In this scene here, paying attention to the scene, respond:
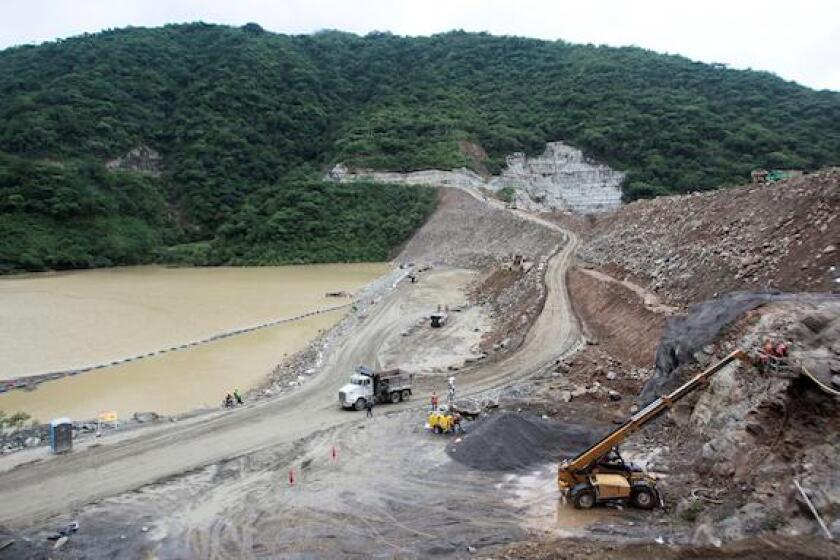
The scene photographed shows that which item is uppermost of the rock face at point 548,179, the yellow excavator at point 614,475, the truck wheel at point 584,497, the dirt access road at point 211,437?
the rock face at point 548,179

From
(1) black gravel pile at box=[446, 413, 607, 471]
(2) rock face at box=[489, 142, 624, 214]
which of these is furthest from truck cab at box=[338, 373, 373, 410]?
(2) rock face at box=[489, 142, 624, 214]

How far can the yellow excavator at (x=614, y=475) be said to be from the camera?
1357 cm

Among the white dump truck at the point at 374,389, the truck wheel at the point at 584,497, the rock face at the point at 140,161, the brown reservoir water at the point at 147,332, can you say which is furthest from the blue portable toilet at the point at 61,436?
the rock face at the point at 140,161

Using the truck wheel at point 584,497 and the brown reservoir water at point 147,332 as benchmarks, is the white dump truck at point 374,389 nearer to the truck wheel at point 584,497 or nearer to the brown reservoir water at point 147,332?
the brown reservoir water at point 147,332

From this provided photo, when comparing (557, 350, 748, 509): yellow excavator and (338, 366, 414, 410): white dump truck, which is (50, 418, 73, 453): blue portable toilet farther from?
(557, 350, 748, 509): yellow excavator

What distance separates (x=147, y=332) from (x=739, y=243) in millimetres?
34189

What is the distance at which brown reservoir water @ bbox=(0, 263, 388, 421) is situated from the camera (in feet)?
89.7

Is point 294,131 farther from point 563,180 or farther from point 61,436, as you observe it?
point 61,436

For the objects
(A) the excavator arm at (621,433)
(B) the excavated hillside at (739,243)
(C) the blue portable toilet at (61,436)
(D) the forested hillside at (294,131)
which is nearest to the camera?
(A) the excavator arm at (621,433)

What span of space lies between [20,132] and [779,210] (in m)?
97.0

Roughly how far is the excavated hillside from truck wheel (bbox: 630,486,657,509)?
9721mm

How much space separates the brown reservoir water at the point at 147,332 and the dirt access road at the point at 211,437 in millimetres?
4510

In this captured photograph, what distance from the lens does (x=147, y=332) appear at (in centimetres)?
3869

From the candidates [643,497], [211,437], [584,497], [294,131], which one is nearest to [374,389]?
[211,437]
